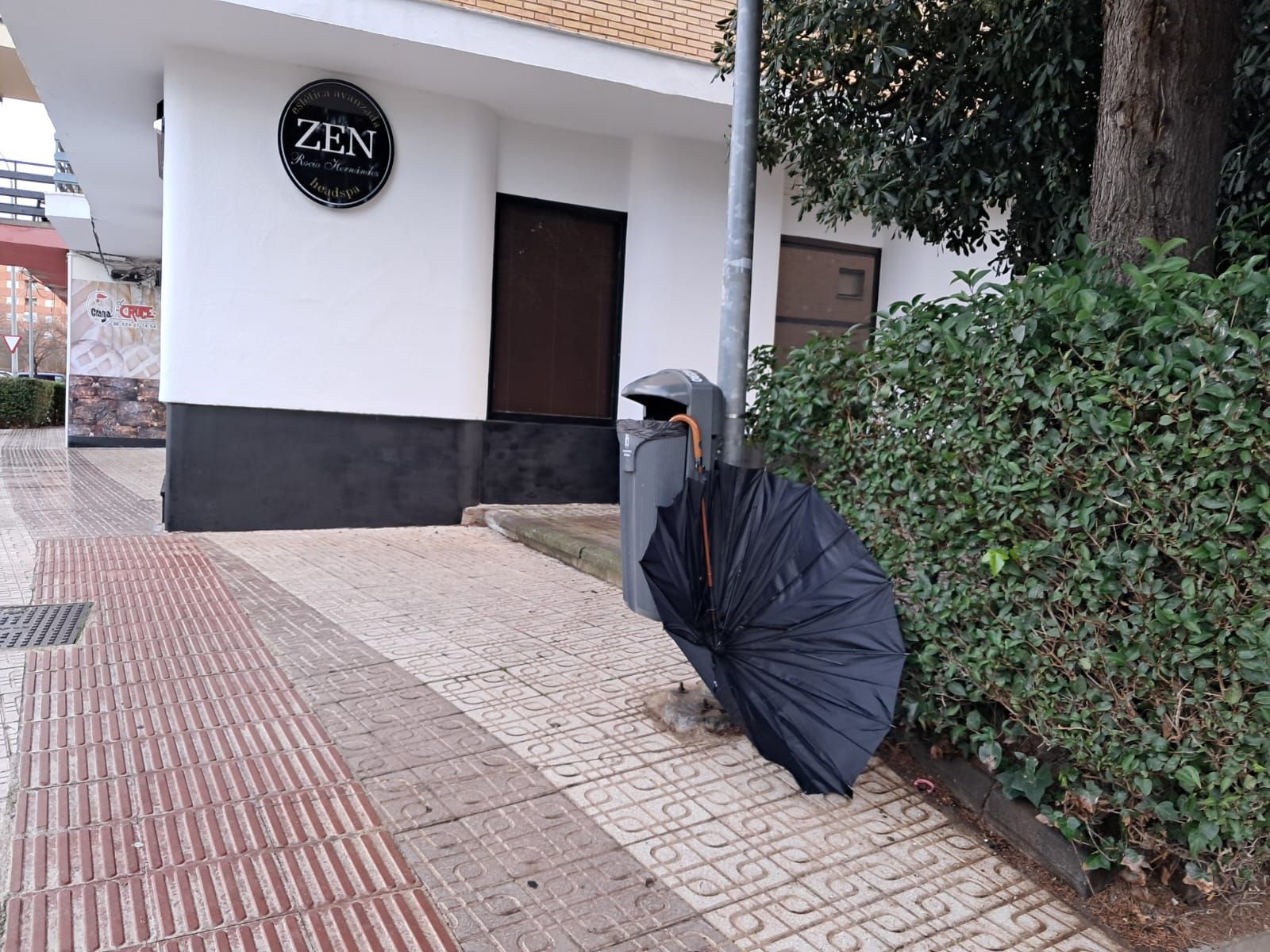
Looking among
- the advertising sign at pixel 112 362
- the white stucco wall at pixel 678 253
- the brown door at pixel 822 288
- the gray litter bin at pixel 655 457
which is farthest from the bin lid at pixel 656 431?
the advertising sign at pixel 112 362

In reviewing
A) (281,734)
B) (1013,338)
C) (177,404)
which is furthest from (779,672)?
(177,404)

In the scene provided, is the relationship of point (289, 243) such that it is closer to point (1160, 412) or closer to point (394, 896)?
point (394, 896)

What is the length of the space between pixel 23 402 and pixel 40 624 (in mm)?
20840

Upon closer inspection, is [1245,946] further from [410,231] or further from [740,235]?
[410,231]

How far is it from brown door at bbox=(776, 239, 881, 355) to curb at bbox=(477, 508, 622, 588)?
3766mm

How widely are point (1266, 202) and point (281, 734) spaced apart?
5113 millimetres

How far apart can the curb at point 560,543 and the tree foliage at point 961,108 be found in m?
2.94

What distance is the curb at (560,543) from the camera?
21.4 ft

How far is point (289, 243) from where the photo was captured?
7.53 meters

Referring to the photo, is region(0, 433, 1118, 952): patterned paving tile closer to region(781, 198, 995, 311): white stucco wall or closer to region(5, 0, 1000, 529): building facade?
region(5, 0, 1000, 529): building facade

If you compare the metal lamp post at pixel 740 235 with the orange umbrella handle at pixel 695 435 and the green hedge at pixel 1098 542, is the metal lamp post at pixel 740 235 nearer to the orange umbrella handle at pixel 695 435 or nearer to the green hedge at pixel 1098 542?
the orange umbrella handle at pixel 695 435

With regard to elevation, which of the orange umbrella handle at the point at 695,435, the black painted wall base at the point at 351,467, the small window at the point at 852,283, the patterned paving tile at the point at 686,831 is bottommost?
the patterned paving tile at the point at 686,831

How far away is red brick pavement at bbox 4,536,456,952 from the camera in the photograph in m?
2.40

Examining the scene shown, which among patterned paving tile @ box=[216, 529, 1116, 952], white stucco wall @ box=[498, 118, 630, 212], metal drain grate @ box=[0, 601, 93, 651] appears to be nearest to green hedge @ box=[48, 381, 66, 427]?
white stucco wall @ box=[498, 118, 630, 212]
